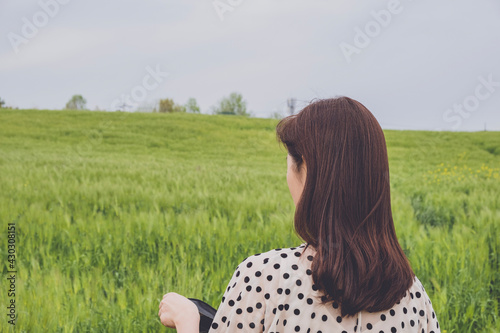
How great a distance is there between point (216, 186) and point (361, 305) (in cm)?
538

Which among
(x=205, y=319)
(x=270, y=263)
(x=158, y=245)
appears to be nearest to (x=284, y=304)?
(x=270, y=263)

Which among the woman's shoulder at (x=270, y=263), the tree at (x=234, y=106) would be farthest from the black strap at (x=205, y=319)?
the tree at (x=234, y=106)

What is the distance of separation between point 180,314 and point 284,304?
34cm

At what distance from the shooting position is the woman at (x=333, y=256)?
1184 mm

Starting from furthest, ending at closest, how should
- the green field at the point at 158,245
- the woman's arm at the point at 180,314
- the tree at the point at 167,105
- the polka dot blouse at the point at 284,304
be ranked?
the tree at the point at 167,105
the green field at the point at 158,245
the woman's arm at the point at 180,314
the polka dot blouse at the point at 284,304

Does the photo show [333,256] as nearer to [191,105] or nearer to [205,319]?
[205,319]

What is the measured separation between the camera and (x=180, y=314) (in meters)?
1.32

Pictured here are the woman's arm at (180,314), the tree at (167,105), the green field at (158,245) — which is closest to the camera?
the woman's arm at (180,314)

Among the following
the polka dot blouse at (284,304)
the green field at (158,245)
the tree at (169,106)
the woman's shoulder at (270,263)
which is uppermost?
the tree at (169,106)

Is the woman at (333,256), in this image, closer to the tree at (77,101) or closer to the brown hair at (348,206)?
the brown hair at (348,206)

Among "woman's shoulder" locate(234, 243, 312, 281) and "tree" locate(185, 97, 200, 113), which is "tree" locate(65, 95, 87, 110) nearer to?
"tree" locate(185, 97, 200, 113)

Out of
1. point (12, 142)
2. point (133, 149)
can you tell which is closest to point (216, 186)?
point (133, 149)

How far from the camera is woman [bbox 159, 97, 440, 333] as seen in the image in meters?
1.18

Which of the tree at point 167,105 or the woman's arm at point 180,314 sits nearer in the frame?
the woman's arm at point 180,314
